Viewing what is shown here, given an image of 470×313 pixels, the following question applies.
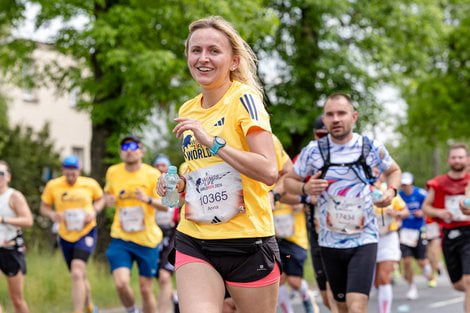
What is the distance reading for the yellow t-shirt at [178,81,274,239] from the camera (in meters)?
5.12

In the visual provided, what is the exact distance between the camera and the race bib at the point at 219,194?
514 cm

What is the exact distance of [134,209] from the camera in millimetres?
11398

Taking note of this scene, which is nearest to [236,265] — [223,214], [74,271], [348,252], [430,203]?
[223,214]

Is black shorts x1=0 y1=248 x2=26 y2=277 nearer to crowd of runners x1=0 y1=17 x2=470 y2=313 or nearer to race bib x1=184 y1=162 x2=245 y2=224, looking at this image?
crowd of runners x1=0 y1=17 x2=470 y2=313

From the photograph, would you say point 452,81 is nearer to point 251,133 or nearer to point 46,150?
point 46,150

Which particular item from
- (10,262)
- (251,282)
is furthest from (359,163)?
(10,262)

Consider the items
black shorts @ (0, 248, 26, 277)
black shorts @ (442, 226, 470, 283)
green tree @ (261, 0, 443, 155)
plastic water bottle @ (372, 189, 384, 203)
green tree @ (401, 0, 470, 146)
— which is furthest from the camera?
green tree @ (401, 0, 470, 146)

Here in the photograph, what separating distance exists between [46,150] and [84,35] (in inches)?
647

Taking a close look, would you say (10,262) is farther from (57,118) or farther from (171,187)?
(57,118)

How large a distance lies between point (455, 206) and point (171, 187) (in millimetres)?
5674

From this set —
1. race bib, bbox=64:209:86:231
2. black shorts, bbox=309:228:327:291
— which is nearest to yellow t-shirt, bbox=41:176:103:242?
race bib, bbox=64:209:86:231

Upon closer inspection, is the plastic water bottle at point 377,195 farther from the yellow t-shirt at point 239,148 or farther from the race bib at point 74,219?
the race bib at point 74,219

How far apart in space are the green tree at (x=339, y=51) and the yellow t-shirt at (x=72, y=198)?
13.6 m

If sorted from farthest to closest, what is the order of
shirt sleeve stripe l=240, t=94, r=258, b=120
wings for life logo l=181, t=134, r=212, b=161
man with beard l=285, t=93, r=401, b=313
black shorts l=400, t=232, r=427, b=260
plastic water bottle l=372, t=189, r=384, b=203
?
black shorts l=400, t=232, r=427, b=260, man with beard l=285, t=93, r=401, b=313, plastic water bottle l=372, t=189, r=384, b=203, wings for life logo l=181, t=134, r=212, b=161, shirt sleeve stripe l=240, t=94, r=258, b=120
